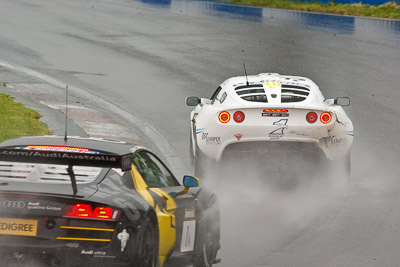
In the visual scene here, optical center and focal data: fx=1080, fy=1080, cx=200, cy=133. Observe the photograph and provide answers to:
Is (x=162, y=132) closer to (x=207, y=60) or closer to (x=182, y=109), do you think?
(x=182, y=109)

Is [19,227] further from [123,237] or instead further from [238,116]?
[238,116]

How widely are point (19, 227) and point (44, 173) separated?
1.87ft

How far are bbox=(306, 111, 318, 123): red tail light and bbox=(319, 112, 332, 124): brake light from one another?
0.22 ft

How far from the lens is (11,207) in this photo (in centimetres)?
740

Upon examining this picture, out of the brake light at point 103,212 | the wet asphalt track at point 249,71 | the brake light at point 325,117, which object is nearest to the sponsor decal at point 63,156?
the brake light at point 103,212

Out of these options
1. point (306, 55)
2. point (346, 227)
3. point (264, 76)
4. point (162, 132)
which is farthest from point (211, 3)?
point (346, 227)

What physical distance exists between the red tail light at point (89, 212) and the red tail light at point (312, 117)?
5.88 meters

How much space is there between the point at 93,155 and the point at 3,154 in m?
0.66

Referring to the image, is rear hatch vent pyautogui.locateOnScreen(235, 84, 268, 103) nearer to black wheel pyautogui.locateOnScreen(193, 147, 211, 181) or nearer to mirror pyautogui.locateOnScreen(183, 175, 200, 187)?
black wheel pyautogui.locateOnScreen(193, 147, 211, 181)

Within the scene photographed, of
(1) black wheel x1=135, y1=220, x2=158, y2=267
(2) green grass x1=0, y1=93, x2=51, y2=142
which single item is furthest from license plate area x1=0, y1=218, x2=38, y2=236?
(2) green grass x1=0, y1=93, x2=51, y2=142

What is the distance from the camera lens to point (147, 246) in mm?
7664

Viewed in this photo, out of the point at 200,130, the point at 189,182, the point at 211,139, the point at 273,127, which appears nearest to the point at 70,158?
the point at 189,182

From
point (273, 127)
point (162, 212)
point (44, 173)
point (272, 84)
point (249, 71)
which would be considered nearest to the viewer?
point (44, 173)

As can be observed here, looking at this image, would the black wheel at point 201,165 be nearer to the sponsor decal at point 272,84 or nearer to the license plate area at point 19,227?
the sponsor decal at point 272,84
